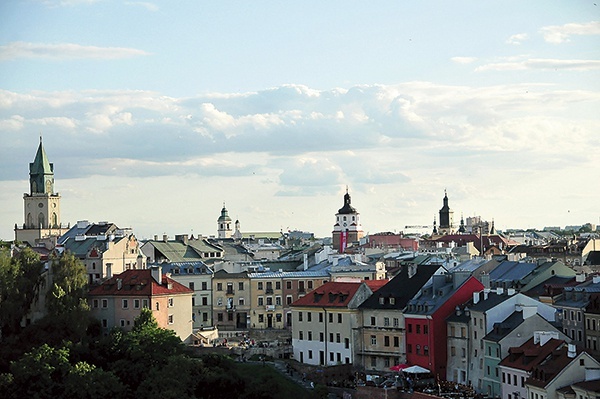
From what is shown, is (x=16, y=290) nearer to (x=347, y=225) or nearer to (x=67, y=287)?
(x=67, y=287)

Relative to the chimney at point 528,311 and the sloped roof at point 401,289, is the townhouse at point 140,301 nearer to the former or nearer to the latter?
the sloped roof at point 401,289

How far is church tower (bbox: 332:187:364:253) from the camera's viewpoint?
170 m

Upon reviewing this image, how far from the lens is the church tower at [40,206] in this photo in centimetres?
16188

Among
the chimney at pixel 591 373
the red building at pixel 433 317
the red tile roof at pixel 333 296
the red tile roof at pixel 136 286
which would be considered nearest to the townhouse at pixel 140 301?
the red tile roof at pixel 136 286

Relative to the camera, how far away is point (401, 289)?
8600 cm

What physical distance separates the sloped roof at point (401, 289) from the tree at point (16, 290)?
24348 millimetres

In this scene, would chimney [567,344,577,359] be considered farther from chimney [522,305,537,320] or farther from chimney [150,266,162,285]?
chimney [150,266,162,285]

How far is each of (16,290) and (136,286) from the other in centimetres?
864

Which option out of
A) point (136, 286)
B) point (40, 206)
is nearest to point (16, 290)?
point (136, 286)

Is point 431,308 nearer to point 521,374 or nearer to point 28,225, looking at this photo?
point 521,374

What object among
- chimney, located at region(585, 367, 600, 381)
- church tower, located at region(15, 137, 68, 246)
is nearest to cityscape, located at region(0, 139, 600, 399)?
chimney, located at region(585, 367, 600, 381)

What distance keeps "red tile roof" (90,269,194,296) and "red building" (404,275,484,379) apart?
63.2 ft

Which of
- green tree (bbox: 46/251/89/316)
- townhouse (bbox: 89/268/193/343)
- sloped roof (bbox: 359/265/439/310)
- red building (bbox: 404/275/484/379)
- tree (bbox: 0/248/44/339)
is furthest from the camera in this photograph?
tree (bbox: 0/248/44/339)

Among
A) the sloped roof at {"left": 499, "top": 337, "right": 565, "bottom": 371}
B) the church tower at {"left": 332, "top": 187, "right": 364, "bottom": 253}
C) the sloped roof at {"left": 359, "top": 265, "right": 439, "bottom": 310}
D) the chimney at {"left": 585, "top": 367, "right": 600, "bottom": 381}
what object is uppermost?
the church tower at {"left": 332, "top": 187, "right": 364, "bottom": 253}
